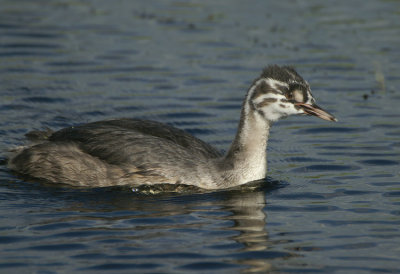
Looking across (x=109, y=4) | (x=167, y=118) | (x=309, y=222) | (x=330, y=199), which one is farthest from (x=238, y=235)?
(x=109, y=4)

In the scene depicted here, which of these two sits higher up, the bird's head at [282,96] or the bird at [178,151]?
the bird's head at [282,96]

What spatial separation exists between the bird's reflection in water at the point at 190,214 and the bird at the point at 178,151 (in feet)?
0.75

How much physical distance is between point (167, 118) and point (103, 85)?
2.26 metres

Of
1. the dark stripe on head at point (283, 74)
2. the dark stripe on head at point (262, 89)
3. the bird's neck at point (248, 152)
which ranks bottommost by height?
the bird's neck at point (248, 152)

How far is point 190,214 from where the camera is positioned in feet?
38.7

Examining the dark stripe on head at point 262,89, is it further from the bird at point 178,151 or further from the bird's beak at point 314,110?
the bird's beak at point 314,110

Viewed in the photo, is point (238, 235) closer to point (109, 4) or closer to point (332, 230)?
point (332, 230)

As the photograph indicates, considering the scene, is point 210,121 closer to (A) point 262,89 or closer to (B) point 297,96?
(A) point 262,89

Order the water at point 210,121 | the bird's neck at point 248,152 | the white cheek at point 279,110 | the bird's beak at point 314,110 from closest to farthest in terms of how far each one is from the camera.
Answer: the water at point 210,121 < the bird's beak at point 314,110 < the white cheek at point 279,110 < the bird's neck at point 248,152

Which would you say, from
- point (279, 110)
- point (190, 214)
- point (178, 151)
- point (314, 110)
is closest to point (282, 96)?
point (279, 110)

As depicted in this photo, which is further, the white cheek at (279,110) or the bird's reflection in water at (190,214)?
the white cheek at (279,110)

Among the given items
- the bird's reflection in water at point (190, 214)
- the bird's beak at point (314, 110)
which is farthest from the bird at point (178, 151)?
the bird's reflection in water at point (190, 214)

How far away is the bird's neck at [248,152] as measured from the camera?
42.5 feet

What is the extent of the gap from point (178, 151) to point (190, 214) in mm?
1548
